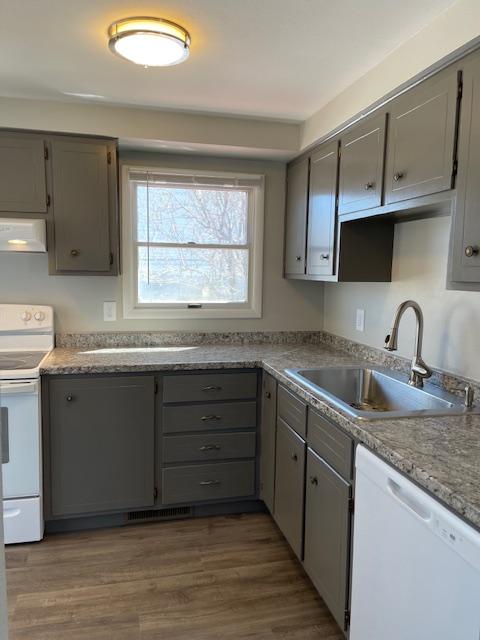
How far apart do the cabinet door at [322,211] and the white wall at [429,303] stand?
1.12 feet

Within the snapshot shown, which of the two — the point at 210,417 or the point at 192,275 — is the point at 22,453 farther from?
the point at 192,275

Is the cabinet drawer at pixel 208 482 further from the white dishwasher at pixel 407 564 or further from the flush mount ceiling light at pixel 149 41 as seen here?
the flush mount ceiling light at pixel 149 41

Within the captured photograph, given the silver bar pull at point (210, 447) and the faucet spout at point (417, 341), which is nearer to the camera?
the faucet spout at point (417, 341)

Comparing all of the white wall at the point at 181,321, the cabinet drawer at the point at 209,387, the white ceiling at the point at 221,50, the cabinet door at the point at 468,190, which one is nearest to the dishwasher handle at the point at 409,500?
the cabinet door at the point at 468,190

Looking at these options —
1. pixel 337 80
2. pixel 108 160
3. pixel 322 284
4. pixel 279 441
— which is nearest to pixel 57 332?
pixel 108 160

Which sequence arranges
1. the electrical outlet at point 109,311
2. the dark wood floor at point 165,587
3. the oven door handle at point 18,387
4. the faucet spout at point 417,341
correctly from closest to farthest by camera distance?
the dark wood floor at point 165,587
the faucet spout at point 417,341
the oven door handle at point 18,387
the electrical outlet at point 109,311

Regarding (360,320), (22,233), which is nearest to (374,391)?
(360,320)

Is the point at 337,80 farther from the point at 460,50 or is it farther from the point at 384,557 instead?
the point at 384,557

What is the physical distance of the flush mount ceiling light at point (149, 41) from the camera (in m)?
1.76

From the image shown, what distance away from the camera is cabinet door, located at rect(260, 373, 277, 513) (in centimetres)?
254

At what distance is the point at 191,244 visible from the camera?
124 inches

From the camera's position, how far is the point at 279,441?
2443 millimetres

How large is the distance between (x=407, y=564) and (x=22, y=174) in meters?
2.60

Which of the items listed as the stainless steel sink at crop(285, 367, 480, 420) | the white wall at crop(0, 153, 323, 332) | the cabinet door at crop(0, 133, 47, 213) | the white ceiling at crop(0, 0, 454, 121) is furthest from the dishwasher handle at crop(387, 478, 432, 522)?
the cabinet door at crop(0, 133, 47, 213)
